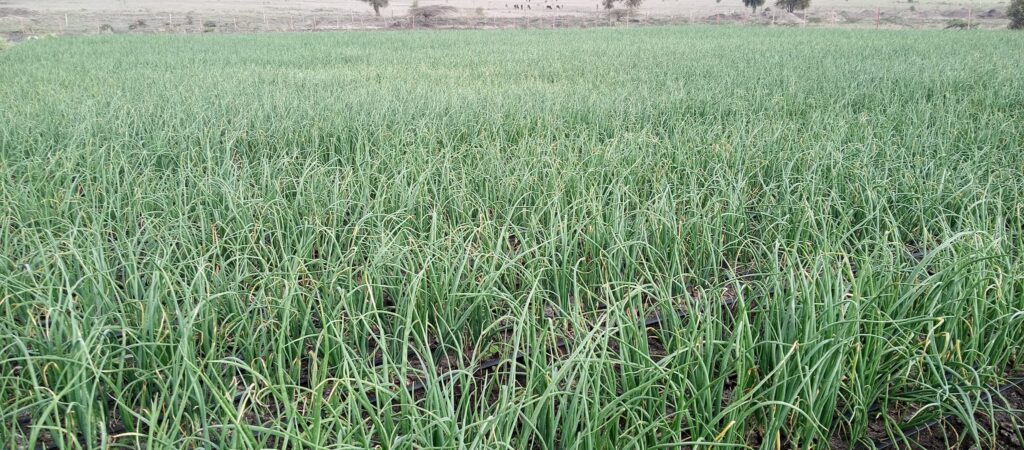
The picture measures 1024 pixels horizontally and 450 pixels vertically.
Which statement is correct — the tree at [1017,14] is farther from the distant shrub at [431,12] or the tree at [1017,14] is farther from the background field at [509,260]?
the distant shrub at [431,12]

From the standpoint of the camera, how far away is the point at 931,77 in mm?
8094

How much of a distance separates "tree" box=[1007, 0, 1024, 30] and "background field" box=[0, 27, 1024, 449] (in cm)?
2299

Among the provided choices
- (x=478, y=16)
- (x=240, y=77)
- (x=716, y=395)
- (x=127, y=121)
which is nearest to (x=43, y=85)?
(x=240, y=77)

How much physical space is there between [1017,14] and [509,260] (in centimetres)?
3335

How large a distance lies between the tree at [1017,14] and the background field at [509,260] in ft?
75.4

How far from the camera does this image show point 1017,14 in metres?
26.8

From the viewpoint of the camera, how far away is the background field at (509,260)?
5.13 ft

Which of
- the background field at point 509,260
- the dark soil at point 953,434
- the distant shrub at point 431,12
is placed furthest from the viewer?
the distant shrub at point 431,12

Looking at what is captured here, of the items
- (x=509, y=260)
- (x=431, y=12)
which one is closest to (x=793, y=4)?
(x=431, y=12)

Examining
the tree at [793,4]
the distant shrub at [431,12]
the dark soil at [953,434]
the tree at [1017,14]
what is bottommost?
the dark soil at [953,434]

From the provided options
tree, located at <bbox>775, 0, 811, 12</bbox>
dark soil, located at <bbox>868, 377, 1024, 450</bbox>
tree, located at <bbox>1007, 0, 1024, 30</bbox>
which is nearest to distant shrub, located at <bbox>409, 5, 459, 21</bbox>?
tree, located at <bbox>775, 0, 811, 12</bbox>

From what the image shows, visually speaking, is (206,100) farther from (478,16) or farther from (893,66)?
(478,16)

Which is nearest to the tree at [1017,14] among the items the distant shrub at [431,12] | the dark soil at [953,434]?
the distant shrub at [431,12]

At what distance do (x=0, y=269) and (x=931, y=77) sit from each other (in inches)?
368
